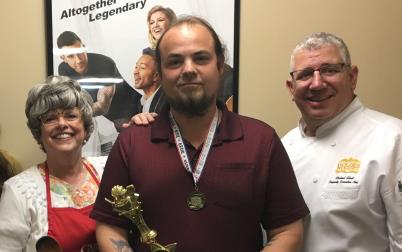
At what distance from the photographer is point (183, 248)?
125cm

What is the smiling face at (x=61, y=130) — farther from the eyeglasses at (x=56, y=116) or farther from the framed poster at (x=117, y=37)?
the framed poster at (x=117, y=37)

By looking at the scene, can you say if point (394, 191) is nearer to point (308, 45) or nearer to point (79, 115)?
point (308, 45)

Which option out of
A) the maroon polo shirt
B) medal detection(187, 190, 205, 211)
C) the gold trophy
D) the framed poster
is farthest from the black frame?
the gold trophy

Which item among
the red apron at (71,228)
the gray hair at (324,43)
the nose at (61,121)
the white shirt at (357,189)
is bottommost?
the red apron at (71,228)

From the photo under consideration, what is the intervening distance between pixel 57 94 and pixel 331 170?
993 mm

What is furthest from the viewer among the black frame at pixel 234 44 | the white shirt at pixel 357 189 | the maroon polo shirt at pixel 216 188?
the black frame at pixel 234 44

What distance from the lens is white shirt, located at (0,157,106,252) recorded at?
1503mm

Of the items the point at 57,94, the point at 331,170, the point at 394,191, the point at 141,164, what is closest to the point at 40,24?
the point at 57,94

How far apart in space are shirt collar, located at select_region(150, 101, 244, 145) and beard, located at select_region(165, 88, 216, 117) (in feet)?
0.23

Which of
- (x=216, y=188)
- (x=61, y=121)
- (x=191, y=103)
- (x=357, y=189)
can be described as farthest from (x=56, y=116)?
(x=357, y=189)

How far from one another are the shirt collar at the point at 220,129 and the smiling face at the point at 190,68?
0.08 metres

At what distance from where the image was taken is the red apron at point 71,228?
5.00ft

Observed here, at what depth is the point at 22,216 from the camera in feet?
4.96

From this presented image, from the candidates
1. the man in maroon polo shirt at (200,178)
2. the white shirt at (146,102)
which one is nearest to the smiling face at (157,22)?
the white shirt at (146,102)
